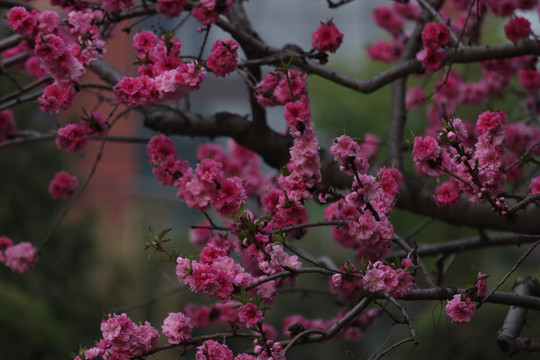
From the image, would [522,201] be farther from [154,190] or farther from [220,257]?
[154,190]

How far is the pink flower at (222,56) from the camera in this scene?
8.48 feet

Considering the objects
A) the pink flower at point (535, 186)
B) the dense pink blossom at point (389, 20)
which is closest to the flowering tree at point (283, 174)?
the pink flower at point (535, 186)

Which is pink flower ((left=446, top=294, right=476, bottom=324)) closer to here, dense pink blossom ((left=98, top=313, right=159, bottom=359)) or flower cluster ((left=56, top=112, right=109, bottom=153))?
dense pink blossom ((left=98, top=313, right=159, bottom=359))

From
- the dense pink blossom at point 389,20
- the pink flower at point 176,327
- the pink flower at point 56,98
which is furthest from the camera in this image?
the dense pink blossom at point 389,20

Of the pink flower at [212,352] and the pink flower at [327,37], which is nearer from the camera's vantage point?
the pink flower at [212,352]

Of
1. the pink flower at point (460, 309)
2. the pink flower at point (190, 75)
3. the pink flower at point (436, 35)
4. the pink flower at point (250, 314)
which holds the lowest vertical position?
the pink flower at point (460, 309)

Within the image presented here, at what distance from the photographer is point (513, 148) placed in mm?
3994

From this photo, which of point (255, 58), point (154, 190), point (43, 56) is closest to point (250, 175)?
point (255, 58)

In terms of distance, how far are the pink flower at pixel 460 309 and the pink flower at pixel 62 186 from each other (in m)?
2.10

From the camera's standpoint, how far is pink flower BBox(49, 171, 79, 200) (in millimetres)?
3488

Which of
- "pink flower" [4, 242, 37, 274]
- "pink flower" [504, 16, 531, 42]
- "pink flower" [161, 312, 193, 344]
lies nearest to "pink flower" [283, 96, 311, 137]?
"pink flower" [161, 312, 193, 344]

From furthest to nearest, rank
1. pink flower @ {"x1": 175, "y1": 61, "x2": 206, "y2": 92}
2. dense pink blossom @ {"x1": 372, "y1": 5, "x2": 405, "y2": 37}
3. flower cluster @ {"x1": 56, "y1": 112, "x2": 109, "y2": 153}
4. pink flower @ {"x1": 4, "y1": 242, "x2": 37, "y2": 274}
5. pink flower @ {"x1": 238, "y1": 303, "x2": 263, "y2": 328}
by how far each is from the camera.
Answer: dense pink blossom @ {"x1": 372, "y1": 5, "x2": 405, "y2": 37}, pink flower @ {"x1": 4, "y1": 242, "x2": 37, "y2": 274}, flower cluster @ {"x1": 56, "y1": 112, "x2": 109, "y2": 153}, pink flower @ {"x1": 175, "y1": 61, "x2": 206, "y2": 92}, pink flower @ {"x1": 238, "y1": 303, "x2": 263, "y2": 328}

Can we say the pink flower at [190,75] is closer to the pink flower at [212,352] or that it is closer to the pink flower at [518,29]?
the pink flower at [212,352]

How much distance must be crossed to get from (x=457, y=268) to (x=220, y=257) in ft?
28.3
